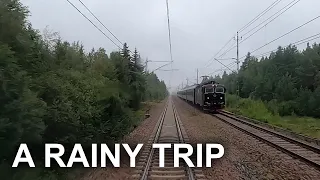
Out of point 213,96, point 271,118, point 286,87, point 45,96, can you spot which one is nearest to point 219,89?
point 213,96

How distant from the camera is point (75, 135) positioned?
35.4 feet

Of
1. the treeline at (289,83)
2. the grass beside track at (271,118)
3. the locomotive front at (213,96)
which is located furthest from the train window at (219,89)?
the treeline at (289,83)

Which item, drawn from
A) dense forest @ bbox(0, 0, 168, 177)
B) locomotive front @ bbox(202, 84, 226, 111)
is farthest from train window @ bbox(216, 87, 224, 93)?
dense forest @ bbox(0, 0, 168, 177)

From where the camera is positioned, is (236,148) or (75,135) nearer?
(75,135)

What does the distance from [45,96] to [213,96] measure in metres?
28.9

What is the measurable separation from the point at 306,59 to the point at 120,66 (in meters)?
50.6

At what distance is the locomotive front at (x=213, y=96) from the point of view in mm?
37344

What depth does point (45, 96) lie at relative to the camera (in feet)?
32.5

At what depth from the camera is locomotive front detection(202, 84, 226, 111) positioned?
37344 mm

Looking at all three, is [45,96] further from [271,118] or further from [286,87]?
[286,87]

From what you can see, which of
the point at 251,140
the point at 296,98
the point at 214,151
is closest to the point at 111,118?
the point at 251,140

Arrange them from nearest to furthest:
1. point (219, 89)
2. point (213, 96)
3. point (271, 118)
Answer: point (271, 118) → point (213, 96) → point (219, 89)

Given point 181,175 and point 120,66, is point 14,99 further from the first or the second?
point 120,66

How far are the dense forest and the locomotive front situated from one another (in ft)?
64.1
